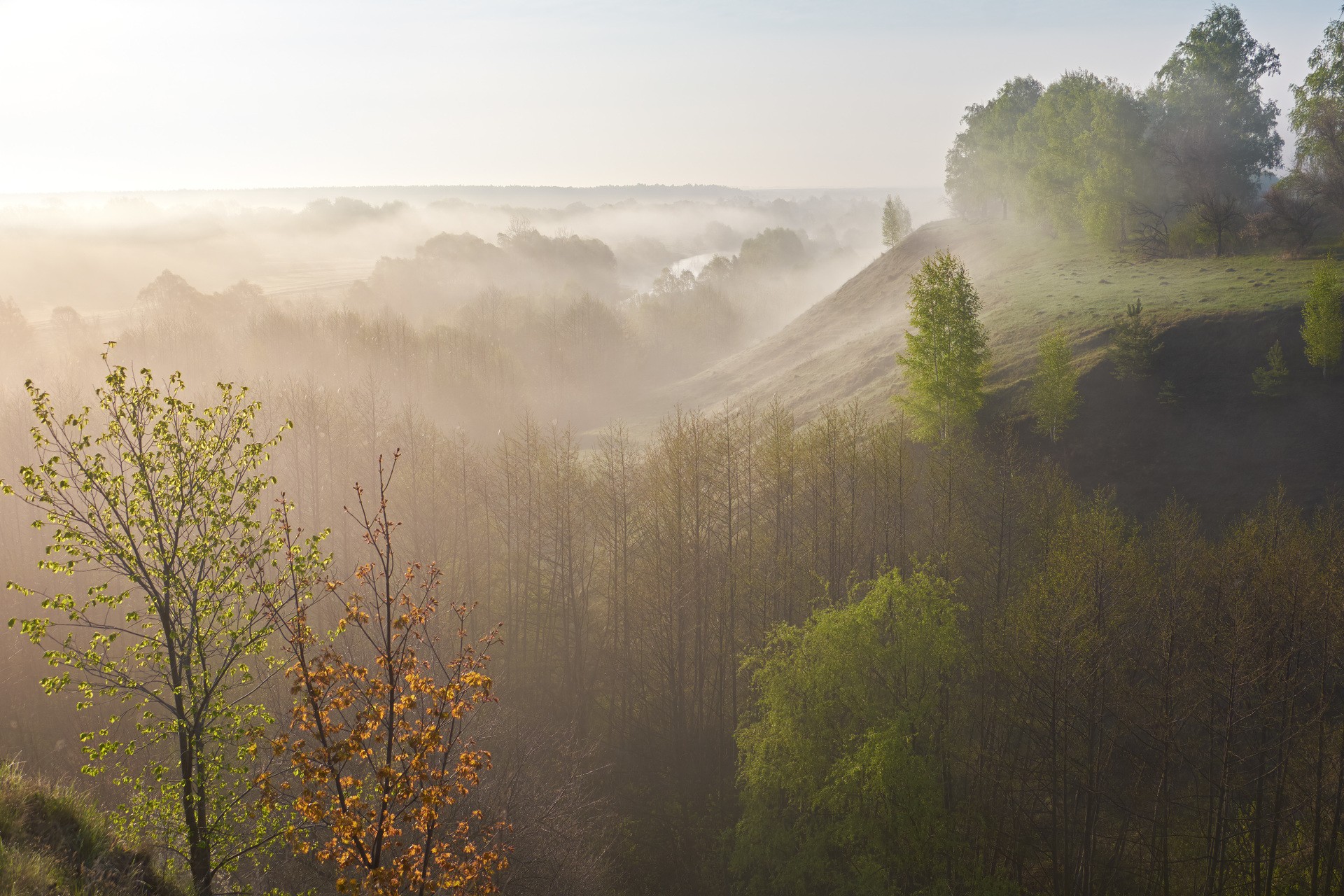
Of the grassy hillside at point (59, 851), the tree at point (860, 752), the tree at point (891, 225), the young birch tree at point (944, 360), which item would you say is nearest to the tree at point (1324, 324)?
the young birch tree at point (944, 360)

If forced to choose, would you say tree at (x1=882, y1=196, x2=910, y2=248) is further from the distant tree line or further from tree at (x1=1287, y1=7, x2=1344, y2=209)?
tree at (x1=1287, y1=7, x2=1344, y2=209)

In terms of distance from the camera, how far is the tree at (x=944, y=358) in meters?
43.1

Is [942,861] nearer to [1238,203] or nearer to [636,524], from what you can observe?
[636,524]

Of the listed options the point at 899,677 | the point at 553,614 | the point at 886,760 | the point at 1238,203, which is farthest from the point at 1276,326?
the point at 553,614

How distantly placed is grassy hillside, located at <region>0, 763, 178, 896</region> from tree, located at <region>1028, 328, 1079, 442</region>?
42.1 meters

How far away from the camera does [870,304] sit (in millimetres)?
98062

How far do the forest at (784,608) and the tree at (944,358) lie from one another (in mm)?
218

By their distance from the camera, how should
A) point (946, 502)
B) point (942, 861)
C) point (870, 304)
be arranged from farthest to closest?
point (870, 304), point (946, 502), point (942, 861)

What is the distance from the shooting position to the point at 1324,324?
43469mm

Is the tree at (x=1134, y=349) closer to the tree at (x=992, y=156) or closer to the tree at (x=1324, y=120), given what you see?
the tree at (x=1324, y=120)

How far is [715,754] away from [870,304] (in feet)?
236

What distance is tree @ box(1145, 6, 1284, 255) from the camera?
2876 inches

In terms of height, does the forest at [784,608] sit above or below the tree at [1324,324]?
below

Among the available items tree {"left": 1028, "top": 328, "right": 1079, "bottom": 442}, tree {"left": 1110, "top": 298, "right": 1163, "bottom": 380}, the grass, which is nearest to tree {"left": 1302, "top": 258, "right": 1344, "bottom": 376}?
the grass
